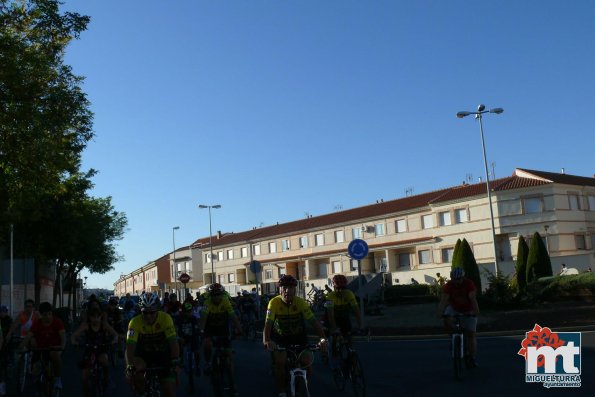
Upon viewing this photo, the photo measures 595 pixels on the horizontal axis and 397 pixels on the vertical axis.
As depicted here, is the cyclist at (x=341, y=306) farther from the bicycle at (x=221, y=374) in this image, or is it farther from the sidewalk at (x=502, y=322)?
the sidewalk at (x=502, y=322)

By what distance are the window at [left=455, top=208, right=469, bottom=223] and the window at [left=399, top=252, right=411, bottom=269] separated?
21.3ft

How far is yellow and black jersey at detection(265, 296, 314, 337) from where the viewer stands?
8.34 m

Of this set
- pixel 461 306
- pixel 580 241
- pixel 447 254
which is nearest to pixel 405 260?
pixel 447 254

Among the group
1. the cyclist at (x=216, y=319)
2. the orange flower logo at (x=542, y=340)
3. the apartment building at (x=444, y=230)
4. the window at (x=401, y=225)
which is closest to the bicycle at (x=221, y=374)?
the cyclist at (x=216, y=319)

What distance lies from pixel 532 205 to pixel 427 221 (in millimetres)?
10260

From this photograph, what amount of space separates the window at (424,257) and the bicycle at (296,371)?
53.0 metres

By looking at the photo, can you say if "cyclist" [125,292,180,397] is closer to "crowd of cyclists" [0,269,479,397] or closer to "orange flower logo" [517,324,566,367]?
"crowd of cyclists" [0,269,479,397]

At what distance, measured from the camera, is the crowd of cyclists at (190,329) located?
25.6 feet

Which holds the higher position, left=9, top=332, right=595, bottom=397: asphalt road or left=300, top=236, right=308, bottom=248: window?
left=300, top=236, right=308, bottom=248: window

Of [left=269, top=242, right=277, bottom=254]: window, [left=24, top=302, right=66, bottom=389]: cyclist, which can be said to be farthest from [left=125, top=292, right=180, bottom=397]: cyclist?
[left=269, top=242, right=277, bottom=254]: window

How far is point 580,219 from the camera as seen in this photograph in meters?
54.7

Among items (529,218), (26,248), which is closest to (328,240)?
(529,218)

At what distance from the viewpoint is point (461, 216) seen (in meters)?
57.7

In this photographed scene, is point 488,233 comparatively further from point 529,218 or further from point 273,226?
point 273,226
